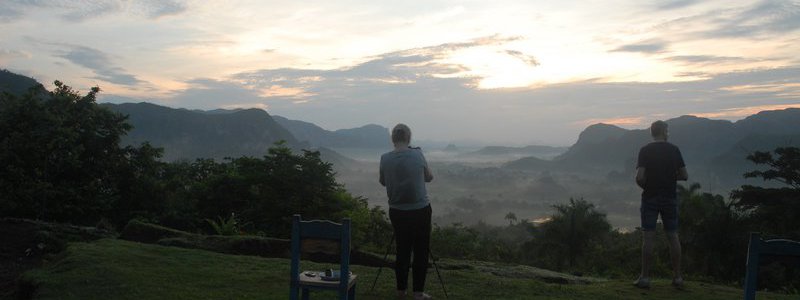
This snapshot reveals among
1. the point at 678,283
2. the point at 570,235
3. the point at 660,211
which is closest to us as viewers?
the point at 660,211

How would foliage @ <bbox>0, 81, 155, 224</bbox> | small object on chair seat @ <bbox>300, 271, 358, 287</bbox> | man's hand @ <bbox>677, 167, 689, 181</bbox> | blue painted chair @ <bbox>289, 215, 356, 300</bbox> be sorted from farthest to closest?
foliage @ <bbox>0, 81, 155, 224</bbox> < man's hand @ <bbox>677, 167, 689, 181</bbox> < small object on chair seat @ <bbox>300, 271, 358, 287</bbox> < blue painted chair @ <bbox>289, 215, 356, 300</bbox>

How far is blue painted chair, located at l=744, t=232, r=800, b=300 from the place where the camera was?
4.71m

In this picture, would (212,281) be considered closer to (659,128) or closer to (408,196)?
(408,196)

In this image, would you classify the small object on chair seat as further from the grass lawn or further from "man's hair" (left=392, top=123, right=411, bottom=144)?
"man's hair" (left=392, top=123, right=411, bottom=144)

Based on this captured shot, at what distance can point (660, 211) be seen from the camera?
7.78 meters

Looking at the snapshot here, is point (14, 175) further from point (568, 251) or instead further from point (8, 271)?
point (568, 251)

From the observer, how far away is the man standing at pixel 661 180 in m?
7.64

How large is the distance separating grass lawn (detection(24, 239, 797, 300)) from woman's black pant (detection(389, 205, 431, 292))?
75cm

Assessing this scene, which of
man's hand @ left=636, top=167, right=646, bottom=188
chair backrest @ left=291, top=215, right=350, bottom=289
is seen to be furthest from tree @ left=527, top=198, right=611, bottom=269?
chair backrest @ left=291, top=215, right=350, bottom=289

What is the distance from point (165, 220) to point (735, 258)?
1325 inches

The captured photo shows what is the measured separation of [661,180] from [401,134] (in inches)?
159

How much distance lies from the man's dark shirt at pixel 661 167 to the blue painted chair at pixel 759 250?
9.31ft

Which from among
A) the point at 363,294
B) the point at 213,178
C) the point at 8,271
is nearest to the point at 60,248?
the point at 8,271

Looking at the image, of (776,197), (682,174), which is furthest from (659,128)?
(776,197)
